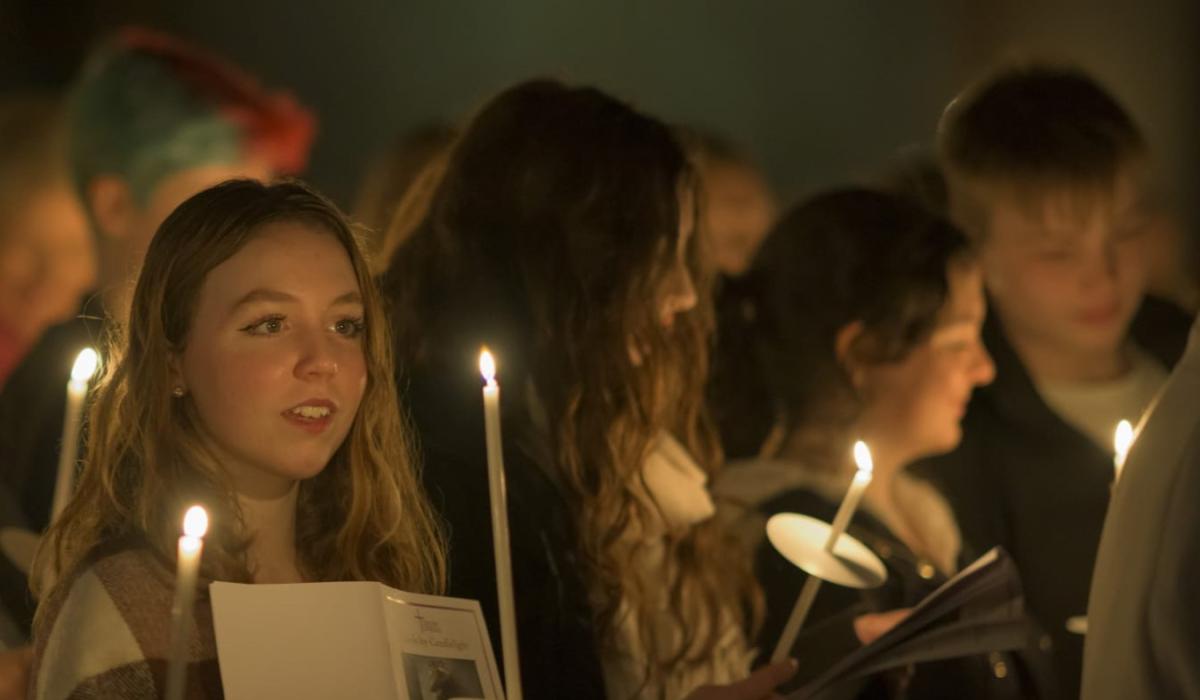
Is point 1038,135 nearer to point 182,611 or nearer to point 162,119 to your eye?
point 162,119

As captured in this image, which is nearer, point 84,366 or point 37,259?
point 84,366

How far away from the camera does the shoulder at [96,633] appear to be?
1.93m

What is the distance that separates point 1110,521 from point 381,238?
162 centimetres

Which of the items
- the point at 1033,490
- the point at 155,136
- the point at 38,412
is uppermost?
the point at 155,136

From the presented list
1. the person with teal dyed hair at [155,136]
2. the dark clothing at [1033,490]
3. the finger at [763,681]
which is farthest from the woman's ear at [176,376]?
the dark clothing at [1033,490]

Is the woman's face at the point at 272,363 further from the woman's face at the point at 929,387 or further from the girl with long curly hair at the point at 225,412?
the woman's face at the point at 929,387

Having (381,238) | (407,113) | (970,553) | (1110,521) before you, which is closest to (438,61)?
(407,113)

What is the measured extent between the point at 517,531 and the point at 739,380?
42.6 inches

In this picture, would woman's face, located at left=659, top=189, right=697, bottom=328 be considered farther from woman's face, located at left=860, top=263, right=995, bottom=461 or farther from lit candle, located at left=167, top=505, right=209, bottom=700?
lit candle, located at left=167, top=505, right=209, bottom=700

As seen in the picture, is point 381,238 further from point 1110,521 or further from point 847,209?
point 1110,521

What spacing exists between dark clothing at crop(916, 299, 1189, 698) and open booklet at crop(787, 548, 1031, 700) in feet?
3.98

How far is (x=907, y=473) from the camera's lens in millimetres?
3781

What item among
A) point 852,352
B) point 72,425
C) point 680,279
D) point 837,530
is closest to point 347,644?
point 72,425

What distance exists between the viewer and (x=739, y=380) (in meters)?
3.61
